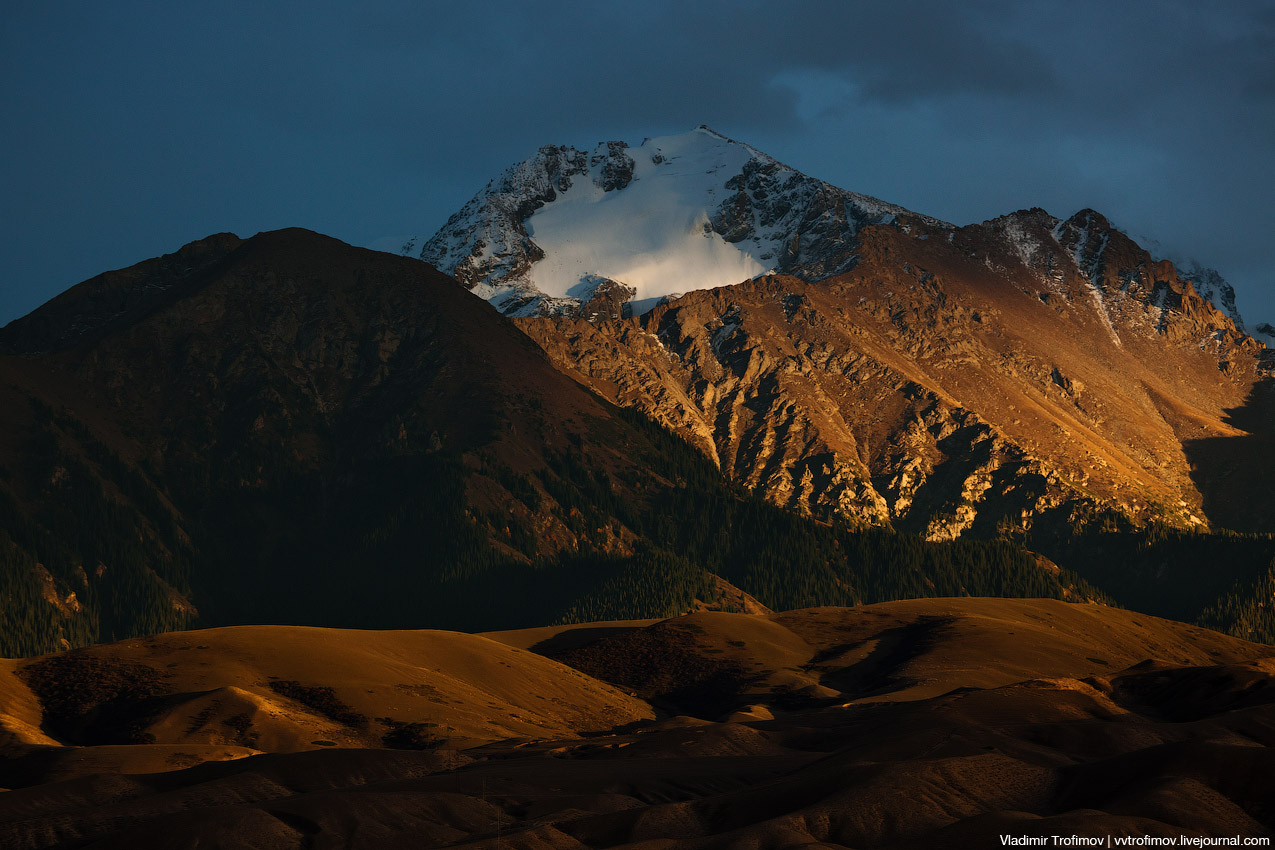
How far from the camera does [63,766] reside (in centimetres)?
13912

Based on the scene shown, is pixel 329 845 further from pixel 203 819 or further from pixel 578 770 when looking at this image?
pixel 578 770

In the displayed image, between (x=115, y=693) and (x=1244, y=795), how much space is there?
133705 millimetres

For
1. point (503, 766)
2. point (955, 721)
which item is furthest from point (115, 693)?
point (955, 721)

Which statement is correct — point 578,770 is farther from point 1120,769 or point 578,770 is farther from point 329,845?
point 1120,769

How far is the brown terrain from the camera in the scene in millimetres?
103688

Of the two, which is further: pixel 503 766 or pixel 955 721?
pixel 955 721

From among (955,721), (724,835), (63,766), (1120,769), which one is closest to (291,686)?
(63,766)

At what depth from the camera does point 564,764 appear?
463 ft

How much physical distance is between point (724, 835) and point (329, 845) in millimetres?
28397

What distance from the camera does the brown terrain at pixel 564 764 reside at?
104 meters

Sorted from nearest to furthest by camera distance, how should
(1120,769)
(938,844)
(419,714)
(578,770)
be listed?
(938,844)
(1120,769)
(578,770)
(419,714)

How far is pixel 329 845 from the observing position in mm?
103562

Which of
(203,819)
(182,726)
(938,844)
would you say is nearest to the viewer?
(938,844)

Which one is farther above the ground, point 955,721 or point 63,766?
point 955,721
